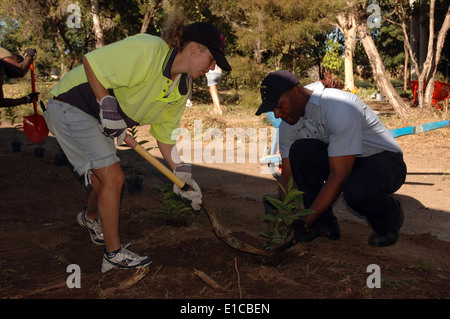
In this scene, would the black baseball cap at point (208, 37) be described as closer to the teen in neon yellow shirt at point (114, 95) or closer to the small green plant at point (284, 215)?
the teen in neon yellow shirt at point (114, 95)

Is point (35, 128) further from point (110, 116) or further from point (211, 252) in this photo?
point (211, 252)

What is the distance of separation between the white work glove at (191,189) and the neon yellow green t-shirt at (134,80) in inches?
16.8

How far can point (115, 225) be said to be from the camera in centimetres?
282

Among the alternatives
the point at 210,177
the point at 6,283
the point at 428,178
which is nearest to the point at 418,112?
the point at 428,178

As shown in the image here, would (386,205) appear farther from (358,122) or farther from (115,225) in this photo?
(115,225)

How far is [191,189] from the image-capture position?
3.31m

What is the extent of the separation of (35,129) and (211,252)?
8.96 feet

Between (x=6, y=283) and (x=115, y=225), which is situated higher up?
(x=115, y=225)

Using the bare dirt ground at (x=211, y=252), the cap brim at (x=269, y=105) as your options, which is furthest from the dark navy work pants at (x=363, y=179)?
the cap brim at (x=269, y=105)

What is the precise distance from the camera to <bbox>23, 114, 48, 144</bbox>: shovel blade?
4.75m

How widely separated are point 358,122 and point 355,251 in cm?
94

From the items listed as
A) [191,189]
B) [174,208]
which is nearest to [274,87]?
[191,189]

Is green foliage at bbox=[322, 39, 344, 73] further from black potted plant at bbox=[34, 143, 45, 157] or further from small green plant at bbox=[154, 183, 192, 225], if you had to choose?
small green plant at bbox=[154, 183, 192, 225]

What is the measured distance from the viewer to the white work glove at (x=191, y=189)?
3.27m
